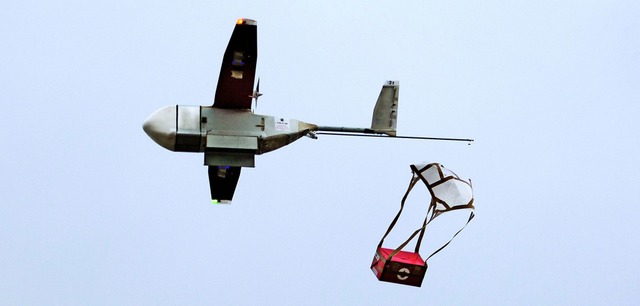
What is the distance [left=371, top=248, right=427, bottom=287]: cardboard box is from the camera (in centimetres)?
3131

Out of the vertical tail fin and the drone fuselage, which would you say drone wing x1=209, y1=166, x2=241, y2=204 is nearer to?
the drone fuselage

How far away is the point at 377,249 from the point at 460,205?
9.53 feet

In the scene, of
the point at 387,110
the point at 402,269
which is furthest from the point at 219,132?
the point at 402,269

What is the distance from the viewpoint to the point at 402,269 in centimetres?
3139

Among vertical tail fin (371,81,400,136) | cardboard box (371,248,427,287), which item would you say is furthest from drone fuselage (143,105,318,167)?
cardboard box (371,248,427,287)

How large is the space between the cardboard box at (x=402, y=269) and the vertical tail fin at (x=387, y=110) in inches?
158

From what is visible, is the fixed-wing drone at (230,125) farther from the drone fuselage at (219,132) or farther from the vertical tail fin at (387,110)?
the vertical tail fin at (387,110)

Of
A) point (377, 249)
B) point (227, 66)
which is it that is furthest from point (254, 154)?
point (377, 249)

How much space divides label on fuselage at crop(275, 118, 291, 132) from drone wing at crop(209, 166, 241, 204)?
5.73ft

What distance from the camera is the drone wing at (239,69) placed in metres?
29.8

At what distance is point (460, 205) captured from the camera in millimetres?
31891

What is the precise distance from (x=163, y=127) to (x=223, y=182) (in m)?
2.78

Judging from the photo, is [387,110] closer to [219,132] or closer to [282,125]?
[282,125]

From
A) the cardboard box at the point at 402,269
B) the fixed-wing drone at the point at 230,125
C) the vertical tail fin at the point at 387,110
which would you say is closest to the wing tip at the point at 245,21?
the fixed-wing drone at the point at 230,125
